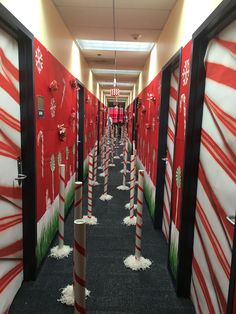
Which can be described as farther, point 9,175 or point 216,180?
point 9,175

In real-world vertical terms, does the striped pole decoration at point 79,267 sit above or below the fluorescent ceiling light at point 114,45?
below

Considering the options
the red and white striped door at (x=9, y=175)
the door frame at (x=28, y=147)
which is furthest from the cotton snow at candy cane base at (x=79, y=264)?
the door frame at (x=28, y=147)

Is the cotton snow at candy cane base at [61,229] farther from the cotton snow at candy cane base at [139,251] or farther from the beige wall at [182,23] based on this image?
the beige wall at [182,23]

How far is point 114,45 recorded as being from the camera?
196 inches

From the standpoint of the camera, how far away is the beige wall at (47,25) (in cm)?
215

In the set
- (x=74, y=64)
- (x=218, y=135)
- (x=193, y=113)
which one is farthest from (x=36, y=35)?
(x=74, y=64)

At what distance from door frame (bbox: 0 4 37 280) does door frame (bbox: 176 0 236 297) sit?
4.46 feet

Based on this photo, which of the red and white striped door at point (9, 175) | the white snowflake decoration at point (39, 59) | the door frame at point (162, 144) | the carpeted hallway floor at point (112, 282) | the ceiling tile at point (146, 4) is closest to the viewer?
the red and white striped door at point (9, 175)

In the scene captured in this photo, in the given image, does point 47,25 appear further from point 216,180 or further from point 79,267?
point 79,267

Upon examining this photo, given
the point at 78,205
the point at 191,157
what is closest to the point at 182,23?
the point at 191,157

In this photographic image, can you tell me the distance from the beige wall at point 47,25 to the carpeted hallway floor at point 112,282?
2307 mm

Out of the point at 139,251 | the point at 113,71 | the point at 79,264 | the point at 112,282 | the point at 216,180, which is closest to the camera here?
the point at 79,264

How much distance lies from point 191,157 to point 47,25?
6.90ft

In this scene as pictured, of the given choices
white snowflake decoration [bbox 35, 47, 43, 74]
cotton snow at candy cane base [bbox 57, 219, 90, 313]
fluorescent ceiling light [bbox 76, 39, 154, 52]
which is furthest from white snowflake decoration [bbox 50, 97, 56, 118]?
cotton snow at candy cane base [bbox 57, 219, 90, 313]
